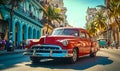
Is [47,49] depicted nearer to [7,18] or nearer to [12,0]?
[12,0]

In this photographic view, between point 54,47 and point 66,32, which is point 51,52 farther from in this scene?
point 66,32

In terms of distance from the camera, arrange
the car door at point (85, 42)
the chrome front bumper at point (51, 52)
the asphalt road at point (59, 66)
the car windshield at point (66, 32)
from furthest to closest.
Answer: the car door at point (85, 42), the car windshield at point (66, 32), the chrome front bumper at point (51, 52), the asphalt road at point (59, 66)

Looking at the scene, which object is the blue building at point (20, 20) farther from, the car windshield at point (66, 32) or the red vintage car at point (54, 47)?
the red vintage car at point (54, 47)

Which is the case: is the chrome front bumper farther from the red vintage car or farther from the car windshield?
the car windshield

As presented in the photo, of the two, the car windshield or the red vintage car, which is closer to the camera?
the red vintage car

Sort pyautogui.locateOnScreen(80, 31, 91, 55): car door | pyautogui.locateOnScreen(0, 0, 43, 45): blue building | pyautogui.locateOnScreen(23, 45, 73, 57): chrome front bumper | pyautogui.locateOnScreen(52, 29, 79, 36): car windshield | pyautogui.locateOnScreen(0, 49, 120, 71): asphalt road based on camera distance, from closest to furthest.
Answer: pyautogui.locateOnScreen(0, 49, 120, 71): asphalt road
pyautogui.locateOnScreen(23, 45, 73, 57): chrome front bumper
pyautogui.locateOnScreen(52, 29, 79, 36): car windshield
pyautogui.locateOnScreen(80, 31, 91, 55): car door
pyautogui.locateOnScreen(0, 0, 43, 45): blue building

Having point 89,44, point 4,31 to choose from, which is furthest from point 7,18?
point 89,44

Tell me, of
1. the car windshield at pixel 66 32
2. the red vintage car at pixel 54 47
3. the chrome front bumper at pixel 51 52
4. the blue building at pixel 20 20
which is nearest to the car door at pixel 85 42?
the car windshield at pixel 66 32

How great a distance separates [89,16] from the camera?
566 ft

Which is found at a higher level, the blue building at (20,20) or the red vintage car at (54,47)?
the blue building at (20,20)

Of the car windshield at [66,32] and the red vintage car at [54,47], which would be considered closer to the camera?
the red vintage car at [54,47]

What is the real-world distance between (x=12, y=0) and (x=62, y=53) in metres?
19.0

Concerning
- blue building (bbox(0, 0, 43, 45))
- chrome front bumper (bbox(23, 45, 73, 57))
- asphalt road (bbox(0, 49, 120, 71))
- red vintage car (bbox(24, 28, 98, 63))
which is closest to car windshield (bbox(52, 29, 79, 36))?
red vintage car (bbox(24, 28, 98, 63))

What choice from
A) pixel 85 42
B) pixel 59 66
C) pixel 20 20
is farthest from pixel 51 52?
pixel 20 20
